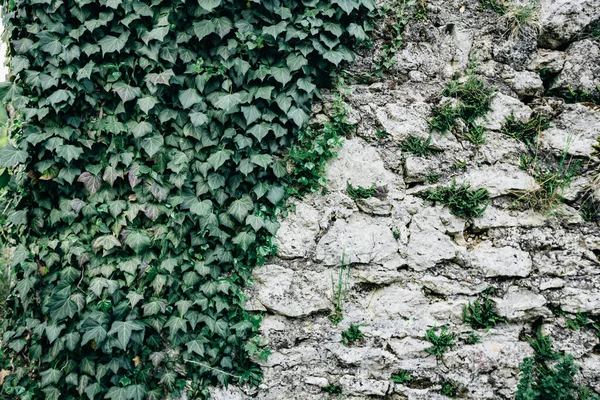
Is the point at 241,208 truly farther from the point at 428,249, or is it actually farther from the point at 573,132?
the point at 573,132

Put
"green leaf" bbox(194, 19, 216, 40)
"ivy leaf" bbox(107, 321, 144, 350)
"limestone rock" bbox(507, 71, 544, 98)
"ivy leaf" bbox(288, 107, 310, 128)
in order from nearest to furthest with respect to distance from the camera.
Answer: "ivy leaf" bbox(107, 321, 144, 350), "green leaf" bbox(194, 19, 216, 40), "ivy leaf" bbox(288, 107, 310, 128), "limestone rock" bbox(507, 71, 544, 98)

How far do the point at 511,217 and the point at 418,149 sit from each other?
0.87 meters

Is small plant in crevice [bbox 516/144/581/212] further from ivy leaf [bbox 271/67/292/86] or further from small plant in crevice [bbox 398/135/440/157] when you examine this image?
ivy leaf [bbox 271/67/292/86]

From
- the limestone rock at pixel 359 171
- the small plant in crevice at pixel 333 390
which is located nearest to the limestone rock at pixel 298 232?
the limestone rock at pixel 359 171

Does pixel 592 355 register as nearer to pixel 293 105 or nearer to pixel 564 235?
pixel 564 235

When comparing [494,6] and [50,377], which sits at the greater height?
[494,6]

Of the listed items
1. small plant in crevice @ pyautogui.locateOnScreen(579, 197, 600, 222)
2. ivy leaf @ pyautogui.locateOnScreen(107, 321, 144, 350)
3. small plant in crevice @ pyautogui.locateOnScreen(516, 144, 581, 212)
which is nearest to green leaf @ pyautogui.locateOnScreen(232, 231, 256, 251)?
ivy leaf @ pyautogui.locateOnScreen(107, 321, 144, 350)

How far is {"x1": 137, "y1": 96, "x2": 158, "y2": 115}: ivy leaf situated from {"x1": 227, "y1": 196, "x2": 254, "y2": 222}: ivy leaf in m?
0.87

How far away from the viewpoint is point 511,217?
300cm

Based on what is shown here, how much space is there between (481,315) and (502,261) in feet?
1.42

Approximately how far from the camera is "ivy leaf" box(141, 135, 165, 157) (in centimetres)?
275

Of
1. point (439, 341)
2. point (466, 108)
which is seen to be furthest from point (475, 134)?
point (439, 341)

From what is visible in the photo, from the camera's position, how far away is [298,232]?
2.97 meters

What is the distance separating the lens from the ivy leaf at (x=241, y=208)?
282cm
